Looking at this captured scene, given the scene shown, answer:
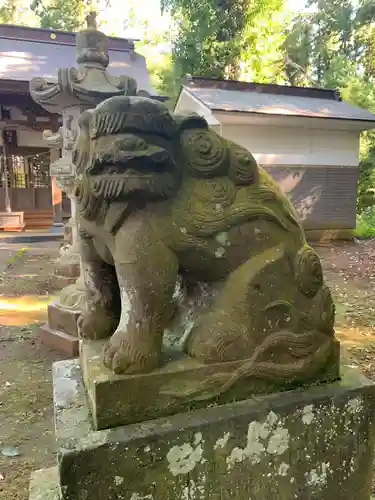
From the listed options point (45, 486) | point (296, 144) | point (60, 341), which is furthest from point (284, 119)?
point (45, 486)

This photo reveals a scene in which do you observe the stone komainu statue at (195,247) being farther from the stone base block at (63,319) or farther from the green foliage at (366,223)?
the green foliage at (366,223)

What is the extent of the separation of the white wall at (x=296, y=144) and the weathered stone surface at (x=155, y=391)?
7488 millimetres

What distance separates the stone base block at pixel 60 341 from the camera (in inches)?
137

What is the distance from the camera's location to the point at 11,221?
11.1 m

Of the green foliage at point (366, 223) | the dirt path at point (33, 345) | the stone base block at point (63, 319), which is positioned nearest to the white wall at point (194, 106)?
the dirt path at point (33, 345)

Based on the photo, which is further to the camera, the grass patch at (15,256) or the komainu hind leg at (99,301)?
the grass patch at (15,256)

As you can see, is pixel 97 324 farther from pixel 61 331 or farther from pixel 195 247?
pixel 61 331

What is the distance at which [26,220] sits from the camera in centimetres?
1191

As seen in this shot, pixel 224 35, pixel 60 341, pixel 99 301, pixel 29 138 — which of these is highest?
pixel 224 35

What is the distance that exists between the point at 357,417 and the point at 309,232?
8.09 metres

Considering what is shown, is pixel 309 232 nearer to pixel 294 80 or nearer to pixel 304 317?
pixel 304 317

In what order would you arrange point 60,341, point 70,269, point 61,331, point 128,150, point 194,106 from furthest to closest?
point 194,106 < point 70,269 < point 61,331 < point 60,341 < point 128,150

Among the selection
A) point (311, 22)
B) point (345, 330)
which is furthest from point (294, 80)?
point (345, 330)

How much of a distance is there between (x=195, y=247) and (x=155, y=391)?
1.37 feet
